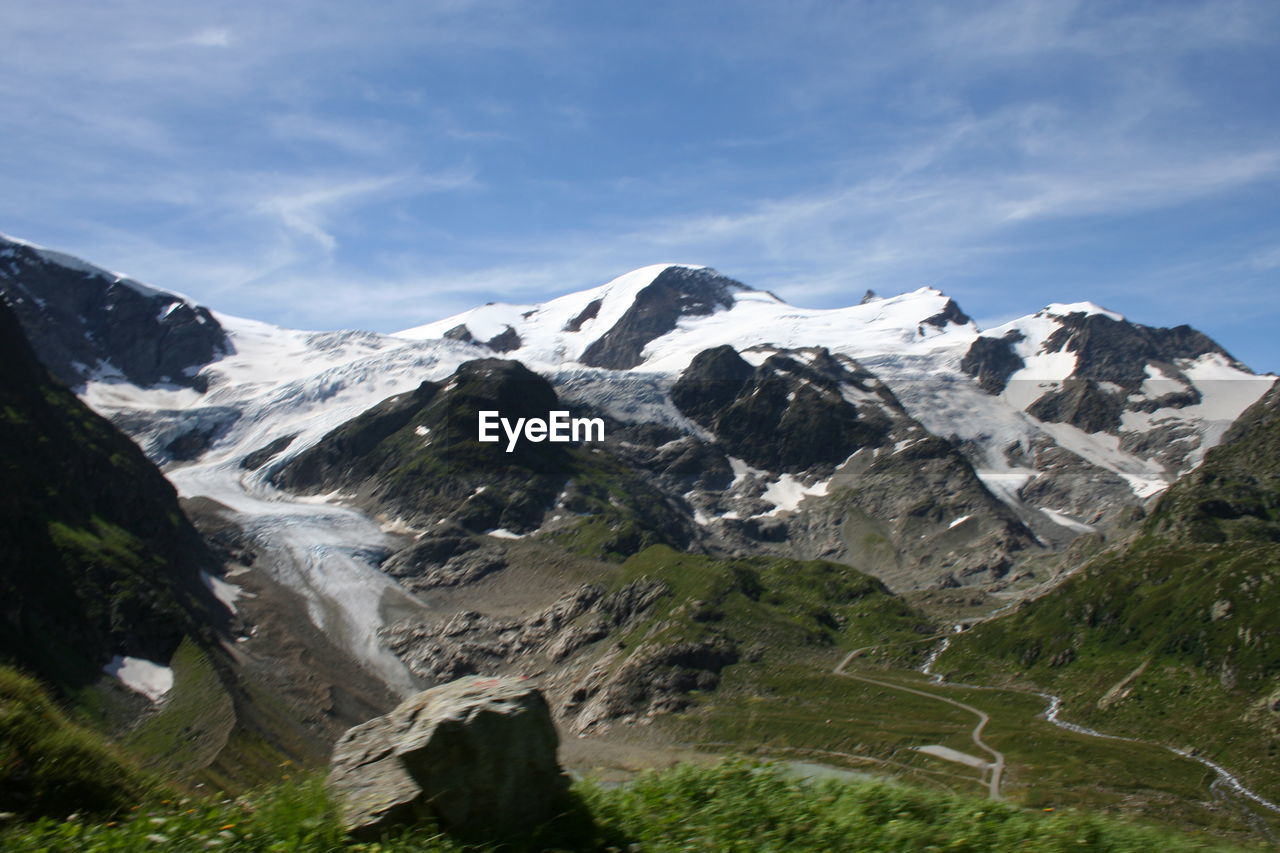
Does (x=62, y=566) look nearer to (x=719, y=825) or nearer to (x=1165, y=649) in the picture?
(x=719, y=825)

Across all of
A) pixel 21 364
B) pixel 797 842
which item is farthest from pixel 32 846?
pixel 21 364

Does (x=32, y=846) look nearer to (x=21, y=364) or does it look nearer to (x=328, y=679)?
(x=328, y=679)

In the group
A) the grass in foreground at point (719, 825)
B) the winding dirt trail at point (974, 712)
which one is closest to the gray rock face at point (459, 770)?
the grass in foreground at point (719, 825)

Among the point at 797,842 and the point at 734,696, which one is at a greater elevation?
the point at 797,842

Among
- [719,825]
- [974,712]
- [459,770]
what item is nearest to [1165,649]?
[974,712]

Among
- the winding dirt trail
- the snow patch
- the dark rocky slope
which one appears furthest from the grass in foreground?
the snow patch

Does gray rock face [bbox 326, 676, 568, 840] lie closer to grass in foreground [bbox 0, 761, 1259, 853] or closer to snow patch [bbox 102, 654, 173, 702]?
grass in foreground [bbox 0, 761, 1259, 853]
